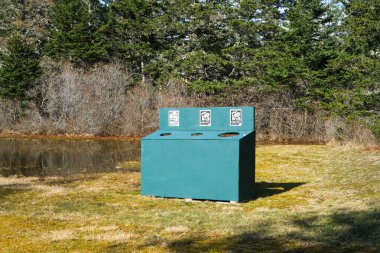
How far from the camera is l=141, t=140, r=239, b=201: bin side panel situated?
31.3ft

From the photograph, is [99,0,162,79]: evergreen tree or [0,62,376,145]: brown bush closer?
[0,62,376,145]: brown bush

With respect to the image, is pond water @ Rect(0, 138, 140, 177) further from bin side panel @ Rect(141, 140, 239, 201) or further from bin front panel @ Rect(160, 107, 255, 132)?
bin side panel @ Rect(141, 140, 239, 201)

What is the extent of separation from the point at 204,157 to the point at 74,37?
34738 millimetres

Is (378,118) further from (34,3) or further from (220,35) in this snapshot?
(34,3)

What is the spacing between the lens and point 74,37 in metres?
42.0

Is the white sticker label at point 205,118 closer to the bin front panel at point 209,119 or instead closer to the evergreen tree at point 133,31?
the bin front panel at point 209,119

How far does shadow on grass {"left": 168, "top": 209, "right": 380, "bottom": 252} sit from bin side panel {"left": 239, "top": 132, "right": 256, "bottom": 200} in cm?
220

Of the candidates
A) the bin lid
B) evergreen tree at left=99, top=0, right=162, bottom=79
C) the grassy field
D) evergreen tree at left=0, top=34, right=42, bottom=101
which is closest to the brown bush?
evergreen tree at left=0, top=34, right=42, bottom=101

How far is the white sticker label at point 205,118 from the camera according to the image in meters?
10.5

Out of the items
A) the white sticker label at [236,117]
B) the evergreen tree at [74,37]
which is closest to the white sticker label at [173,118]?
the white sticker label at [236,117]

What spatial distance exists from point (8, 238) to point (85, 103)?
30321mm

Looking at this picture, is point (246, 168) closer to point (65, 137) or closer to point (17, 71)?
point (65, 137)

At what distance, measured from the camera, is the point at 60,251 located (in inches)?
244

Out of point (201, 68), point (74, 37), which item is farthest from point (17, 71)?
point (201, 68)
